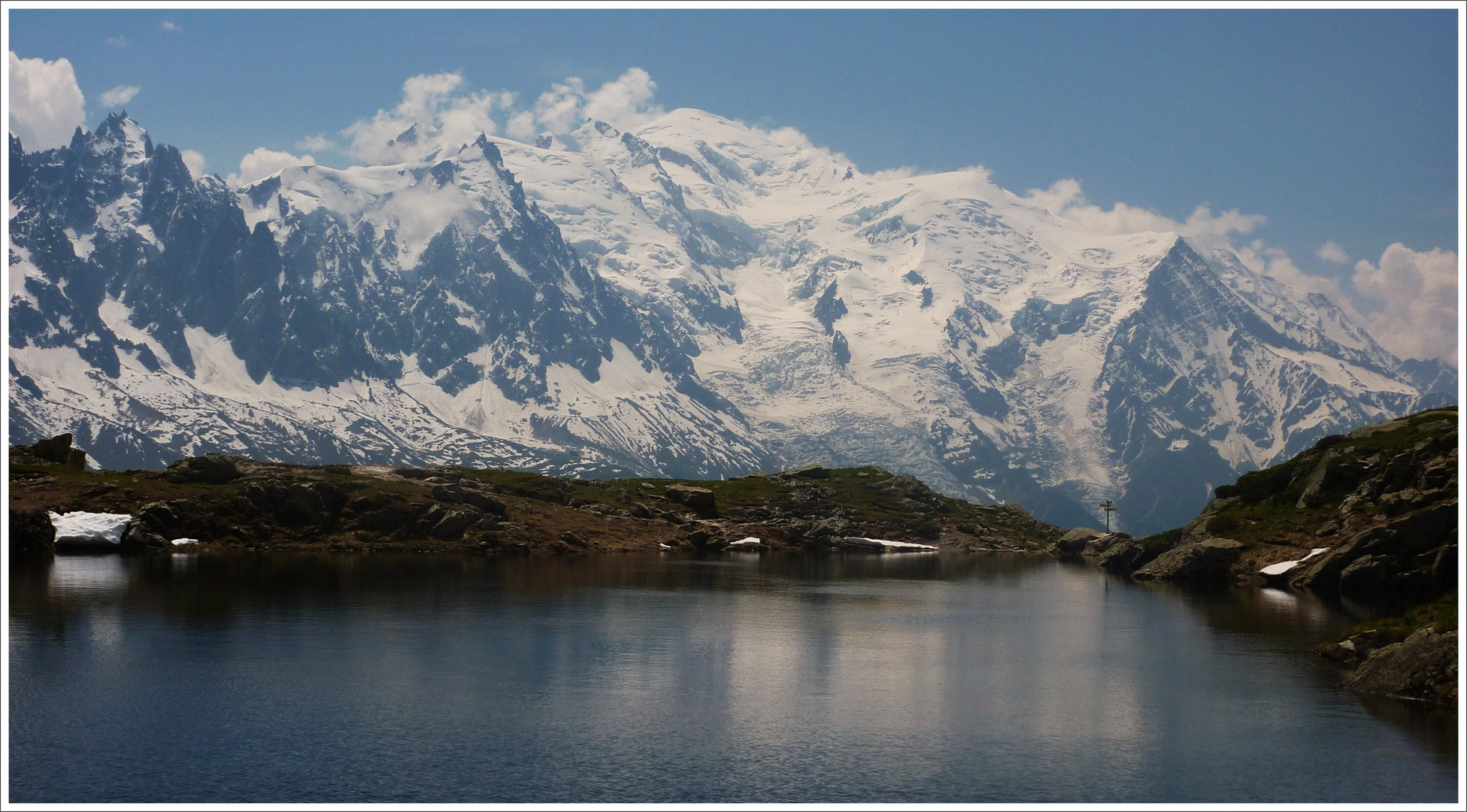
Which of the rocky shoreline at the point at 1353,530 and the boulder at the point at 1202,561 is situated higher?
the rocky shoreline at the point at 1353,530

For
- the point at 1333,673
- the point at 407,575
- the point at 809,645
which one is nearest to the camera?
the point at 1333,673

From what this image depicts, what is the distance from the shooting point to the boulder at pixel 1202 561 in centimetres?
17462

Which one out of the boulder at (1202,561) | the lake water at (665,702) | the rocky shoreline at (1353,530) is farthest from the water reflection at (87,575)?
the boulder at (1202,561)

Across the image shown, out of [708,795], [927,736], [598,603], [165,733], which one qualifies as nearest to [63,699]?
[165,733]

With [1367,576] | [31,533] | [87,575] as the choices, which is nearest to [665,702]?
[87,575]

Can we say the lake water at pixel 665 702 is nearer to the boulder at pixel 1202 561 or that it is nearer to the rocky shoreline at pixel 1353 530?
Answer: the rocky shoreline at pixel 1353 530

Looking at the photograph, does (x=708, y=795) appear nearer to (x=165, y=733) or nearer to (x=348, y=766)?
(x=348, y=766)

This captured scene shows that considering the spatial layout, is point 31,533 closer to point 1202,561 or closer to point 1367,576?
point 1202,561

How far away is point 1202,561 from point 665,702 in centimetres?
12310

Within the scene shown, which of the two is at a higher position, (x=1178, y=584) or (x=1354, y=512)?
(x=1354, y=512)

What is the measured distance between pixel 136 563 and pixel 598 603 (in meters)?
65.4

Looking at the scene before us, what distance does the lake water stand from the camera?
5978cm

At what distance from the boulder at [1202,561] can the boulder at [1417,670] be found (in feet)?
310

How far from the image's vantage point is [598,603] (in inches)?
5157
